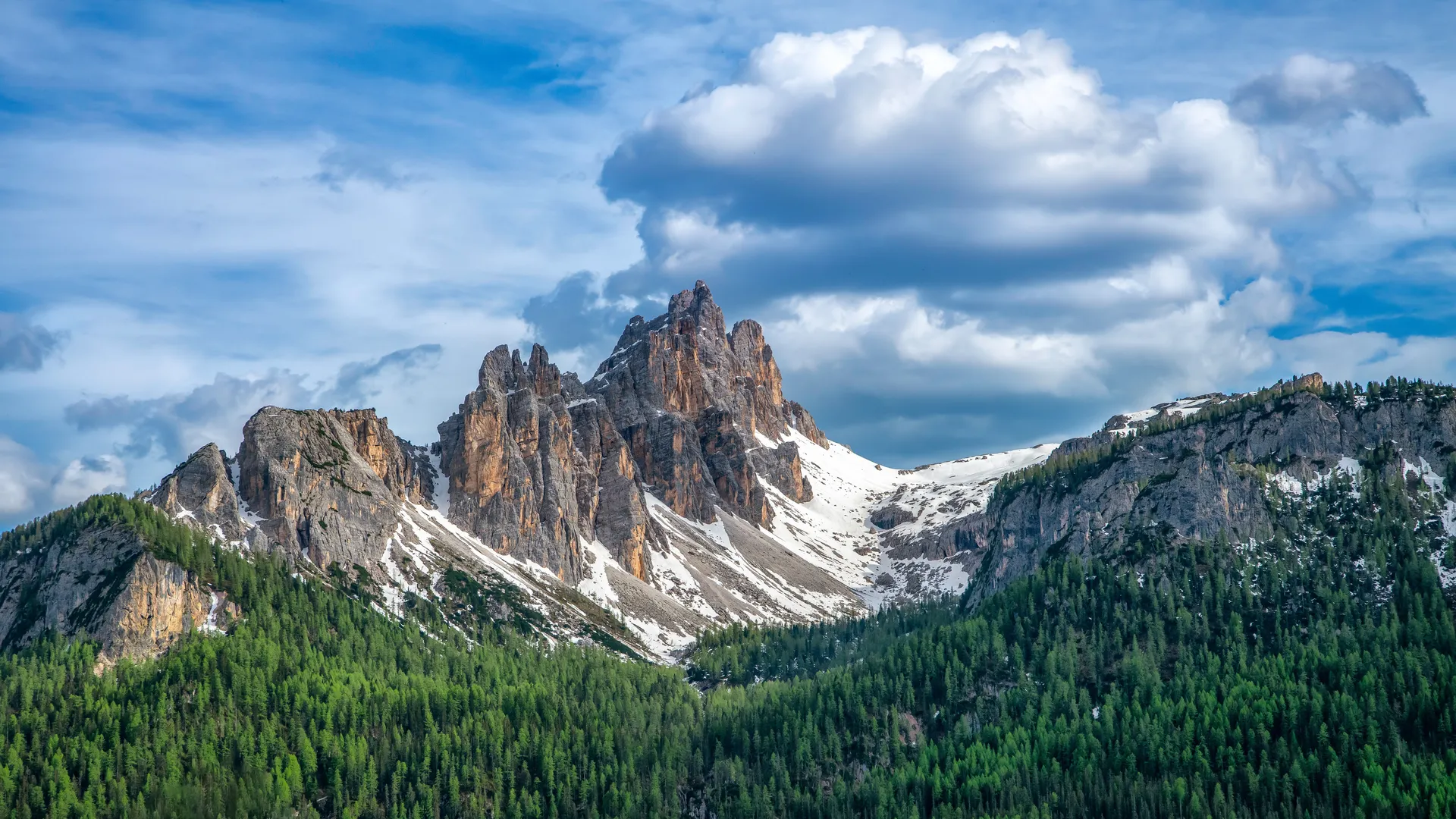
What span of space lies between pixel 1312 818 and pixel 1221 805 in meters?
11.2

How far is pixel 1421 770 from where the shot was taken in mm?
198375

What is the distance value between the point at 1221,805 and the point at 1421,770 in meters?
26.2

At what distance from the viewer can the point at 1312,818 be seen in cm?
19625

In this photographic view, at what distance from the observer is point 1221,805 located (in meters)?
199

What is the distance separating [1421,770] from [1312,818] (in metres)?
16.2

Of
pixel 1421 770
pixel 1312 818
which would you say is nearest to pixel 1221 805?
pixel 1312 818

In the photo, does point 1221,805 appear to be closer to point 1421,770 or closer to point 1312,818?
point 1312,818
